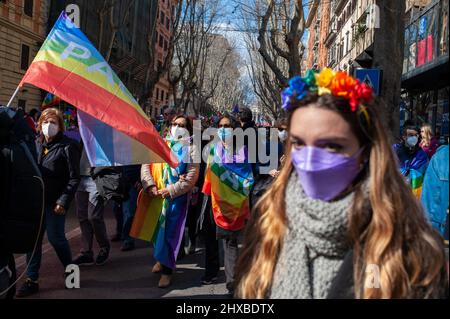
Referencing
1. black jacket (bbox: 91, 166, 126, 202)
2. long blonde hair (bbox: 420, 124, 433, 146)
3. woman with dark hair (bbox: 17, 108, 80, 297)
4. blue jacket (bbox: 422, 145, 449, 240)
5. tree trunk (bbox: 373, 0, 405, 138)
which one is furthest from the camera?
tree trunk (bbox: 373, 0, 405, 138)

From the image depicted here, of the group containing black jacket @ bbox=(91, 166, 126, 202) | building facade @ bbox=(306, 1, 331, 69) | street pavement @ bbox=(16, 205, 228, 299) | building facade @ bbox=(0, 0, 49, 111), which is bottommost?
street pavement @ bbox=(16, 205, 228, 299)

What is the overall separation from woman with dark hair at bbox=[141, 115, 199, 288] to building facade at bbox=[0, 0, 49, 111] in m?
20.0

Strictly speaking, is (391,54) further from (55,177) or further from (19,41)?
(19,41)

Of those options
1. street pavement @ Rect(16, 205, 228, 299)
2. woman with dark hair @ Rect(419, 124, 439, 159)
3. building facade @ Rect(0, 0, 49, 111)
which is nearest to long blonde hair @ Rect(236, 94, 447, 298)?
street pavement @ Rect(16, 205, 228, 299)

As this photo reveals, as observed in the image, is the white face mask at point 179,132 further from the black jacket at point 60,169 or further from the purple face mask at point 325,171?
the purple face mask at point 325,171

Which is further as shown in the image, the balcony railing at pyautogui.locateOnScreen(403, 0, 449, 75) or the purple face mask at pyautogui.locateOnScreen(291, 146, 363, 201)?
the balcony railing at pyautogui.locateOnScreen(403, 0, 449, 75)

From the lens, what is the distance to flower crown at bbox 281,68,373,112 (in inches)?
67.0

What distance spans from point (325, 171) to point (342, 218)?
0.17 metres

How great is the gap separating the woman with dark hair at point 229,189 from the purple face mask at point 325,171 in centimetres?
336

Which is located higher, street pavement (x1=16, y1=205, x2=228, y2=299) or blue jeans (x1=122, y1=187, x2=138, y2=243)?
blue jeans (x1=122, y1=187, x2=138, y2=243)

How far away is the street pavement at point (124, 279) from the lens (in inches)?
196

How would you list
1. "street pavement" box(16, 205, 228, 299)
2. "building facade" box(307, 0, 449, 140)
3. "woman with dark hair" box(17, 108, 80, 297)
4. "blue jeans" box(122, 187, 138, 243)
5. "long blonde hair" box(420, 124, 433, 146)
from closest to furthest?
"woman with dark hair" box(17, 108, 80, 297) < "street pavement" box(16, 205, 228, 299) < "long blonde hair" box(420, 124, 433, 146) < "blue jeans" box(122, 187, 138, 243) < "building facade" box(307, 0, 449, 140)

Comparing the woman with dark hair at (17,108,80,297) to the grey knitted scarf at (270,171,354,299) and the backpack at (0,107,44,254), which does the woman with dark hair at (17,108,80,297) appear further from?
the grey knitted scarf at (270,171,354,299)

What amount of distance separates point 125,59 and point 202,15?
29.7 ft
